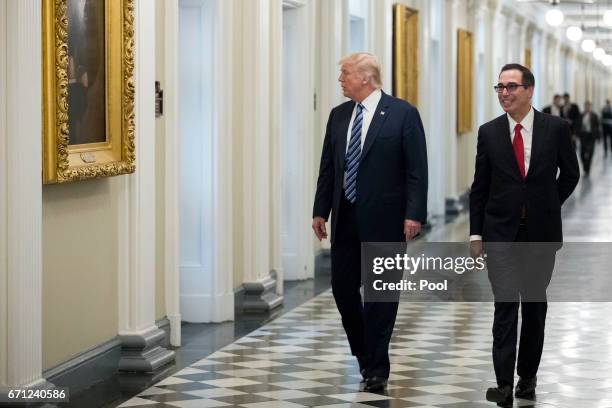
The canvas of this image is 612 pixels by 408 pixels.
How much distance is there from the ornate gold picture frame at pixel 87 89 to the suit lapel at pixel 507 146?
2.31m

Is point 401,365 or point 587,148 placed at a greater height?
point 587,148

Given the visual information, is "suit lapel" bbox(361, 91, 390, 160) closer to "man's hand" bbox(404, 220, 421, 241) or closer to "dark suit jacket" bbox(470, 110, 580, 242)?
"man's hand" bbox(404, 220, 421, 241)

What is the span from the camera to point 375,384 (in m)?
7.57

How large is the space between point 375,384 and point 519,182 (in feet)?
4.79

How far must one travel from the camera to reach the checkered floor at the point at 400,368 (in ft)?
24.2

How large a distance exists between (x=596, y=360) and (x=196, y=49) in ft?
12.9

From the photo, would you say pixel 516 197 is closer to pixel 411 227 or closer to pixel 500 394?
pixel 411 227

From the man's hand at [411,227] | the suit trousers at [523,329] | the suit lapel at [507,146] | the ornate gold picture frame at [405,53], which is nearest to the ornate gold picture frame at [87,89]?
the man's hand at [411,227]

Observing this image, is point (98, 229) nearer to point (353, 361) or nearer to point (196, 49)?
point (353, 361)

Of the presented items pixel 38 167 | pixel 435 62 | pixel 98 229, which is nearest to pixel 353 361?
pixel 98 229

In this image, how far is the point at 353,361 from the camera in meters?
8.62

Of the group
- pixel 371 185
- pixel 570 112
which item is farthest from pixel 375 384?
pixel 570 112

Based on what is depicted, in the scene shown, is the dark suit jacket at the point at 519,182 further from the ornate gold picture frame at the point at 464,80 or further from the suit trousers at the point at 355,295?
the ornate gold picture frame at the point at 464,80

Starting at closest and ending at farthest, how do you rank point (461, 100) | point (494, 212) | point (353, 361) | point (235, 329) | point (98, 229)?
point (494, 212) → point (98, 229) → point (353, 361) → point (235, 329) → point (461, 100)
